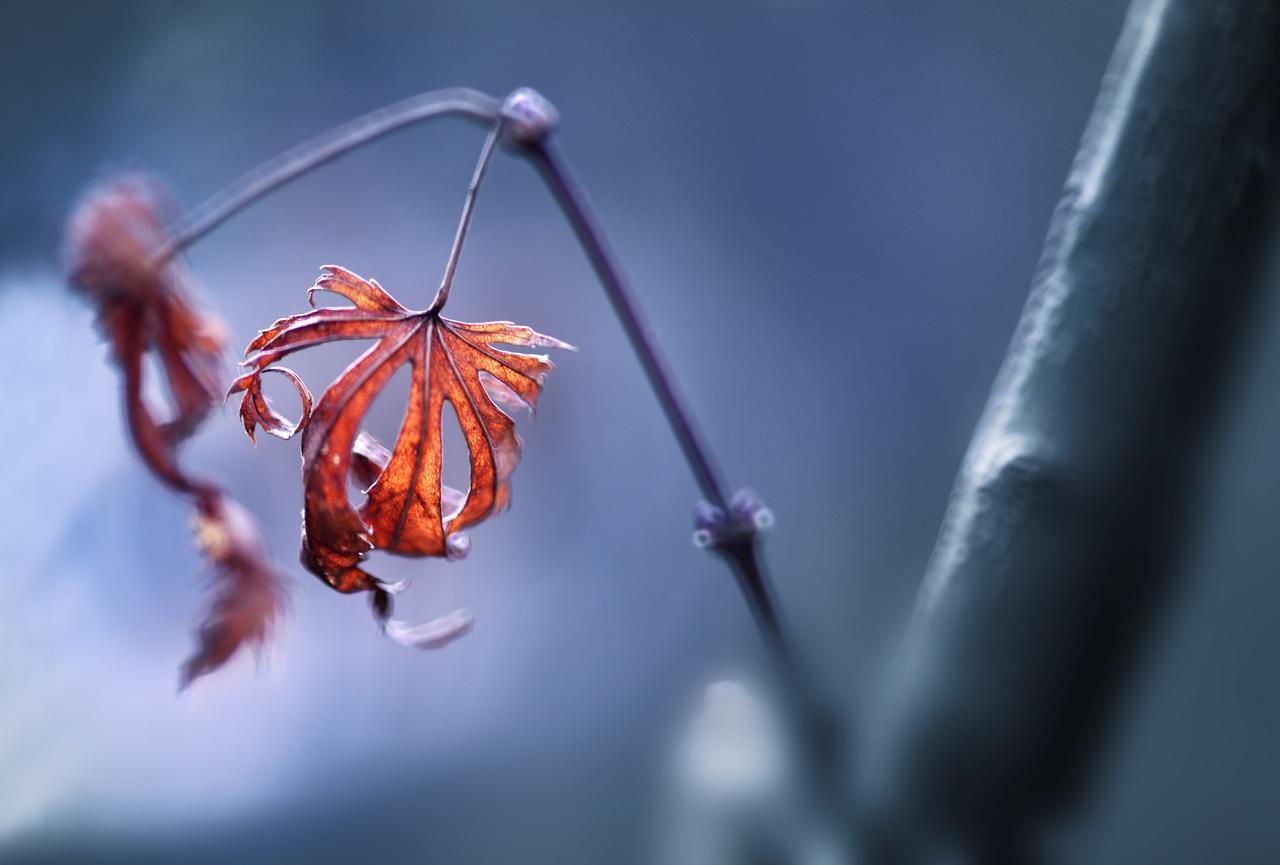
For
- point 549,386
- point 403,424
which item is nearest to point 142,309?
point 403,424

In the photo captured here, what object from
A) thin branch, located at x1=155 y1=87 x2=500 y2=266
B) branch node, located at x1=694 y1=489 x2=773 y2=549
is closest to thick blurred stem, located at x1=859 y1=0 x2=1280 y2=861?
branch node, located at x1=694 y1=489 x2=773 y2=549

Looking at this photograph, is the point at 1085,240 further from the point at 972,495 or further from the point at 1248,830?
the point at 1248,830

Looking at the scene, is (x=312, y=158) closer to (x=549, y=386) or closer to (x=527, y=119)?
(x=527, y=119)

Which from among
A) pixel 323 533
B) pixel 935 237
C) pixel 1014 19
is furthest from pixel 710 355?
pixel 323 533

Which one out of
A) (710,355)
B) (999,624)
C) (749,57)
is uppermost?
(749,57)

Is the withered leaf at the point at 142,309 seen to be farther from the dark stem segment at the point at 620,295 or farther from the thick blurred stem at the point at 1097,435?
the thick blurred stem at the point at 1097,435

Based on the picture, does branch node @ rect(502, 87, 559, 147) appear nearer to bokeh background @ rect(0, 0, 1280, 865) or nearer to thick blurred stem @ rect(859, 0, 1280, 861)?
thick blurred stem @ rect(859, 0, 1280, 861)

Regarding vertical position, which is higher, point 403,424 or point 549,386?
point 549,386
